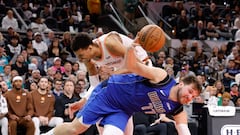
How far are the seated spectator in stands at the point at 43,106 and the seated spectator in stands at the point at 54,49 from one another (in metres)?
3.58

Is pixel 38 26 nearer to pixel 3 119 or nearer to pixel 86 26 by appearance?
pixel 86 26

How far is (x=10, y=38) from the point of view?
A: 1541 centimetres

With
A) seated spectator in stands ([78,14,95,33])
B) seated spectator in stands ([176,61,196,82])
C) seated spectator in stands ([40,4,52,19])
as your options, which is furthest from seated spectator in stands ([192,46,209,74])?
seated spectator in stands ([40,4,52,19])

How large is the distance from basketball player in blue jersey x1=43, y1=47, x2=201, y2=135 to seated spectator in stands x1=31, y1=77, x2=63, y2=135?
4.45 metres

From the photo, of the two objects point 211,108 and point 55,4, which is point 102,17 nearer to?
point 55,4

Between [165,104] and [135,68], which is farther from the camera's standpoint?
[165,104]

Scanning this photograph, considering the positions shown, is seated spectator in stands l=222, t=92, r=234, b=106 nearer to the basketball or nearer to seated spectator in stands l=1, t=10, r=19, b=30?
the basketball

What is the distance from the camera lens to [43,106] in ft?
37.9

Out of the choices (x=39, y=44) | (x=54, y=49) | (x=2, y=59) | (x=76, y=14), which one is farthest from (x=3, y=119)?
(x=76, y=14)

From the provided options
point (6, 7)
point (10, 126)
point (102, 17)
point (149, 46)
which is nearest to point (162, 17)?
point (102, 17)

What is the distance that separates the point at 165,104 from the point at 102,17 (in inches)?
531

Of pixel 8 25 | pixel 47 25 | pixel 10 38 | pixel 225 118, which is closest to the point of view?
pixel 225 118

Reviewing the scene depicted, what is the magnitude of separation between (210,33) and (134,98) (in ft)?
44.8

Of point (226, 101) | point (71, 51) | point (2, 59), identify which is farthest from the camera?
point (71, 51)
